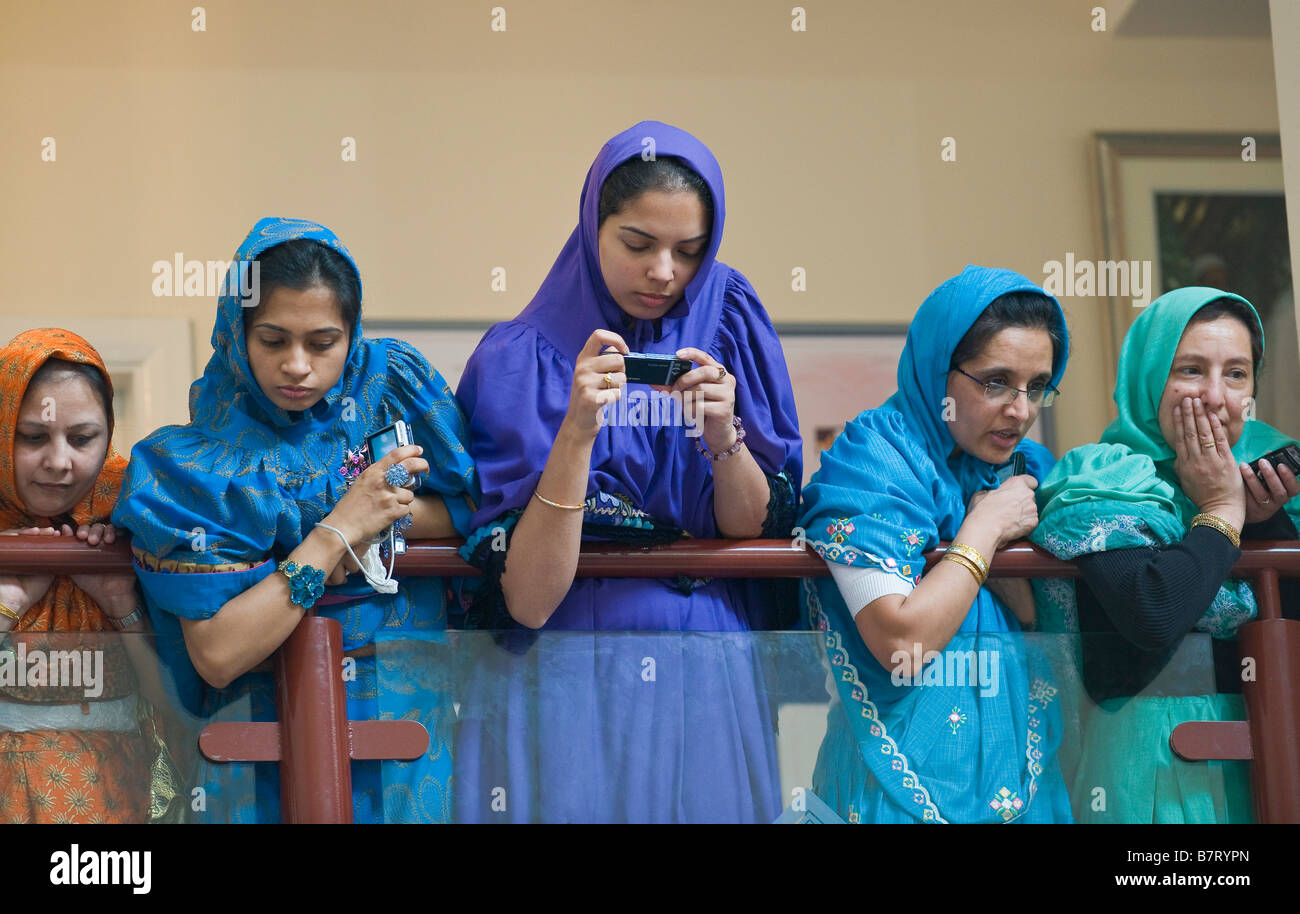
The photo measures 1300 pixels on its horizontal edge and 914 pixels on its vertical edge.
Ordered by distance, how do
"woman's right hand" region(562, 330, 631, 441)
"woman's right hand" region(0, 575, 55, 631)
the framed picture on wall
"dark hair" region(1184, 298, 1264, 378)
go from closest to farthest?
"woman's right hand" region(562, 330, 631, 441), "woman's right hand" region(0, 575, 55, 631), "dark hair" region(1184, 298, 1264, 378), the framed picture on wall

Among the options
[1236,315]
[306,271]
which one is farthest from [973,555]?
[306,271]

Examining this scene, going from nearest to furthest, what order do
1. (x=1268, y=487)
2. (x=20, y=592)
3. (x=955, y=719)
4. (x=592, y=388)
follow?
(x=592, y=388), (x=20, y=592), (x=955, y=719), (x=1268, y=487)

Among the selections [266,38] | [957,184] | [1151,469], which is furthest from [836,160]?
[1151,469]

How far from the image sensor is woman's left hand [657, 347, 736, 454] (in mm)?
2547

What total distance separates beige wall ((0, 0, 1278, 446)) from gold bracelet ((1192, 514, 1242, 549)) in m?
2.37

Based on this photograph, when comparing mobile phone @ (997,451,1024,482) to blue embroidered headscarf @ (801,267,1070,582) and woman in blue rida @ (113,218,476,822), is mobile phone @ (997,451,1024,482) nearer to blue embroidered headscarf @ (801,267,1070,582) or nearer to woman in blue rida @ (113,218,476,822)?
blue embroidered headscarf @ (801,267,1070,582)

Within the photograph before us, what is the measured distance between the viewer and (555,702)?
8.65 ft

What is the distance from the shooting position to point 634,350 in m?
2.75

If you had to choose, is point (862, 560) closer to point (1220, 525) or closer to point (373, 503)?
point (1220, 525)

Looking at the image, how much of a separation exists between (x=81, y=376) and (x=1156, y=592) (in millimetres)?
1827

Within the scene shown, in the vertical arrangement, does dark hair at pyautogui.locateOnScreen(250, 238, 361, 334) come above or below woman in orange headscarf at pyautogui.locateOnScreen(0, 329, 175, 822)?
above

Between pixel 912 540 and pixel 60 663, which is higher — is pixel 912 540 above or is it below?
above

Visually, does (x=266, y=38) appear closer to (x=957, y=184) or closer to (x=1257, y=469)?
(x=957, y=184)

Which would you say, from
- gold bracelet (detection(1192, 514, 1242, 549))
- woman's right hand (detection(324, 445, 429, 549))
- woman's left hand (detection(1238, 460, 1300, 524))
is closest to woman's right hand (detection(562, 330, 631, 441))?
woman's right hand (detection(324, 445, 429, 549))
